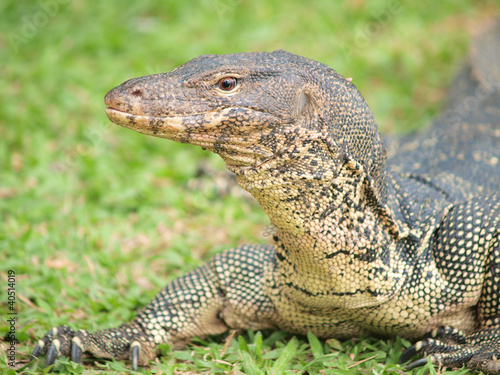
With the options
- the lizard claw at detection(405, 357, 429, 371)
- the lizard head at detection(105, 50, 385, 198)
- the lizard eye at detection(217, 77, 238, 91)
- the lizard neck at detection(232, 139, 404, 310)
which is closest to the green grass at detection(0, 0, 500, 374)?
the lizard claw at detection(405, 357, 429, 371)

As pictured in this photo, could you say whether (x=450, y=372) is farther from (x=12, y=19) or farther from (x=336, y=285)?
(x=12, y=19)

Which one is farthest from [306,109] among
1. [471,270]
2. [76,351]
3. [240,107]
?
[76,351]

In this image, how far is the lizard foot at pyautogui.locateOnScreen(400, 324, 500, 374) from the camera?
3611mm

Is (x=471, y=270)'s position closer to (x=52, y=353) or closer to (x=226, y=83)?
(x=226, y=83)

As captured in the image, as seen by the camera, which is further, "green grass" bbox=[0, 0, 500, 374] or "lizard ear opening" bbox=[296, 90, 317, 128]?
"green grass" bbox=[0, 0, 500, 374]

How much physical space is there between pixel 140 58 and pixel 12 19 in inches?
79.9

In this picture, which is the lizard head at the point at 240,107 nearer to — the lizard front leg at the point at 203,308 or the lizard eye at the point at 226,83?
the lizard eye at the point at 226,83

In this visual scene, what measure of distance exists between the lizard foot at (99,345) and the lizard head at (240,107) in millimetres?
1573

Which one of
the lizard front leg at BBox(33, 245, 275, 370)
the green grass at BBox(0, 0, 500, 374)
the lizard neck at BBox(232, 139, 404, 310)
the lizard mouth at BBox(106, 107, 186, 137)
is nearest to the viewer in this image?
the lizard mouth at BBox(106, 107, 186, 137)

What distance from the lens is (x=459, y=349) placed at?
3.81 metres

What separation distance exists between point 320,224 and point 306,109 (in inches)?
25.5

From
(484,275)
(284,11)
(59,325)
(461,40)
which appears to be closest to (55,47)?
(284,11)

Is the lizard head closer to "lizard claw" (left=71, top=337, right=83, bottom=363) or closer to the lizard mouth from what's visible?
the lizard mouth

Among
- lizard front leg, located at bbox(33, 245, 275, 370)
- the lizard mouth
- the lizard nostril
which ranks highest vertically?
the lizard nostril
